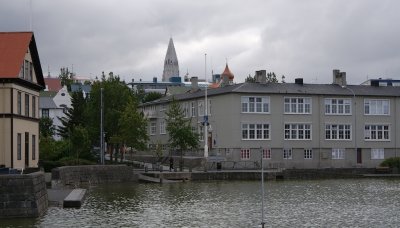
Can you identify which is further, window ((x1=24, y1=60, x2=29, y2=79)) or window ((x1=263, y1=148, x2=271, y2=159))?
window ((x1=263, y1=148, x2=271, y2=159))

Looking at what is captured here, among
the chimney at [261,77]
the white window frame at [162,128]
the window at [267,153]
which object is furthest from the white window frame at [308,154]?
the white window frame at [162,128]

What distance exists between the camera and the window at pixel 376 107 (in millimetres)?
87000

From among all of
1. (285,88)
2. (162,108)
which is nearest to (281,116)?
(285,88)

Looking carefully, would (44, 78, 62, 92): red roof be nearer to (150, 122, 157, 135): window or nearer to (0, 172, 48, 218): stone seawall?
(150, 122, 157, 135): window

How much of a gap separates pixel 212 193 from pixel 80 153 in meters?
25.3

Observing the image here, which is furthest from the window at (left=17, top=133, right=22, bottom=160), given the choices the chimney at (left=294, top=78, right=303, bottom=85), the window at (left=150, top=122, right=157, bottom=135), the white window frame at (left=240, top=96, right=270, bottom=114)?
the window at (left=150, top=122, right=157, bottom=135)

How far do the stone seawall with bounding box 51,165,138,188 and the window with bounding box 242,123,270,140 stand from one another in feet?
64.1

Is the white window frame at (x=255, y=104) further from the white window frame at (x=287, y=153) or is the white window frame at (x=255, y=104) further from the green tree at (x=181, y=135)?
the green tree at (x=181, y=135)

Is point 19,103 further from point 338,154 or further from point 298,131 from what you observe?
point 338,154

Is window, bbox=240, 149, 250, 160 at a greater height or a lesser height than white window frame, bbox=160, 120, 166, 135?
lesser

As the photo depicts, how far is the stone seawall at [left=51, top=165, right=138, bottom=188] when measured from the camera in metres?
51.6

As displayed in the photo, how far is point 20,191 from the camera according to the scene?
3120cm

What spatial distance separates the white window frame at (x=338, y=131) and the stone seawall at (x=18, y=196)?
189 ft

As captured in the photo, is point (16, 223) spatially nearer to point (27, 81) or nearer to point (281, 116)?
point (27, 81)
